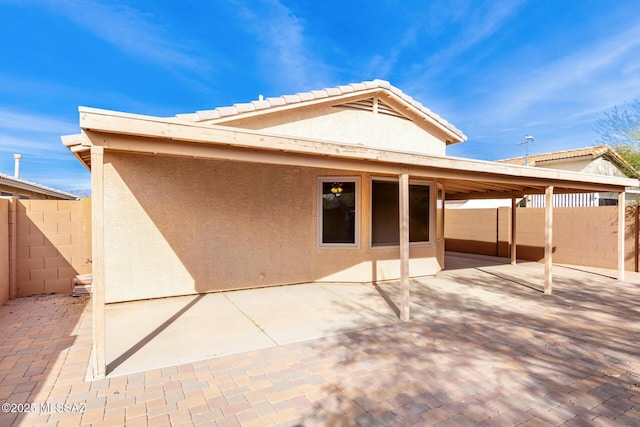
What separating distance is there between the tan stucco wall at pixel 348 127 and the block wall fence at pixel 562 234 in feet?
19.5

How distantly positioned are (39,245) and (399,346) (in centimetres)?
813

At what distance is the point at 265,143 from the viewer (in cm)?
442

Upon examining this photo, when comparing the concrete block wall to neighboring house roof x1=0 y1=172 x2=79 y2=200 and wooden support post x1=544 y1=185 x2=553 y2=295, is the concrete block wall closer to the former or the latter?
neighboring house roof x1=0 y1=172 x2=79 y2=200

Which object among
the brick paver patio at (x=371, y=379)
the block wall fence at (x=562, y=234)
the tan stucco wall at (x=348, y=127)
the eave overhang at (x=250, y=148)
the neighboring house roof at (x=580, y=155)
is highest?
the neighboring house roof at (x=580, y=155)

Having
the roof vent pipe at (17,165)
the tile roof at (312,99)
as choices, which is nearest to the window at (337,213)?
the tile roof at (312,99)

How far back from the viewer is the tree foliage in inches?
514

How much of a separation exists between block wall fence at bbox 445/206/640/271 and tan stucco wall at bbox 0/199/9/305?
16483 millimetres

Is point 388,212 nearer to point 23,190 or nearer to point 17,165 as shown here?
point 23,190

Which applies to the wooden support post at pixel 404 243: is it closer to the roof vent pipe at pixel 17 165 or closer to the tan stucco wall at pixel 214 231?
the tan stucco wall at pixel 214 231

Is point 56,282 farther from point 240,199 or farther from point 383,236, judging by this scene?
point 383,236

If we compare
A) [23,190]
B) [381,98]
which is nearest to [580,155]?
[381,98]

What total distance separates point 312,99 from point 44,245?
7.23 metres

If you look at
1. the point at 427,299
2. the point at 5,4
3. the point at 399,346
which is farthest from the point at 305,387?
the point at 5,4

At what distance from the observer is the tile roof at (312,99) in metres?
7.20
